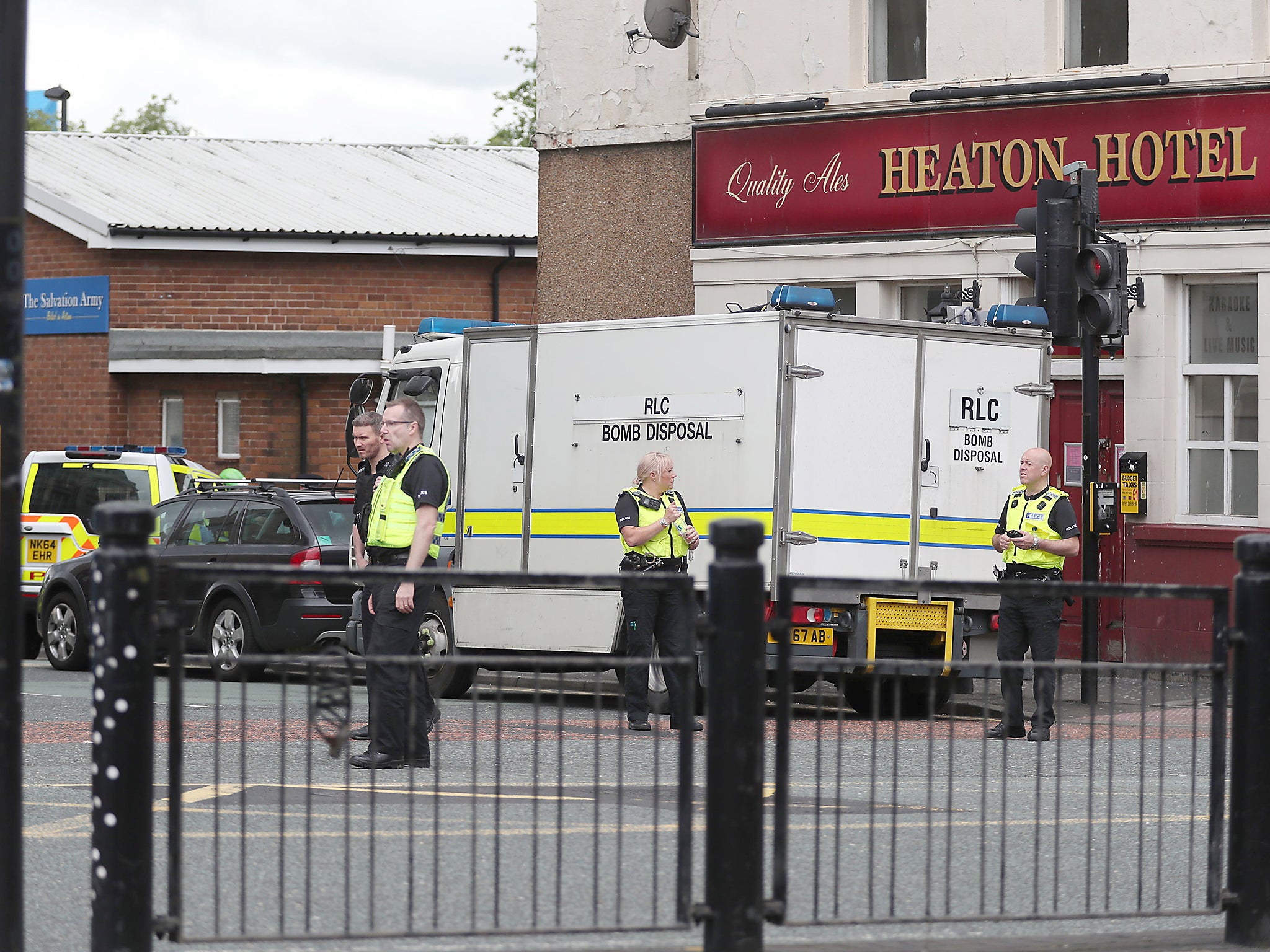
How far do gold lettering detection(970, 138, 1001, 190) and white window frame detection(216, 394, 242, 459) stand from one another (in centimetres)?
1300

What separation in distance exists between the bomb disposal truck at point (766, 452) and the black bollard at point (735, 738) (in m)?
6.82

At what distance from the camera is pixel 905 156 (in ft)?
57.7

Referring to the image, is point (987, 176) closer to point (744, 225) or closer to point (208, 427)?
point (744, 225)

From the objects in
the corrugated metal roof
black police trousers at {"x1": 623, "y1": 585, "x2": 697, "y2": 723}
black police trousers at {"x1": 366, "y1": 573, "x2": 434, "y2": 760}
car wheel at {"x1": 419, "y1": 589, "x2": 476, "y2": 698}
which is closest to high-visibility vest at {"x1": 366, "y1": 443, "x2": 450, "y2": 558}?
car wheel at {"x1": 419, "y1": 589, "x2": 476, "y2": 698}

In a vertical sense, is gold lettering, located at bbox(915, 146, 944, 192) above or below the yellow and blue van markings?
above

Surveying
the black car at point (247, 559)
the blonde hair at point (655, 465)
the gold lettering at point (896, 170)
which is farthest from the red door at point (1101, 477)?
the black car at point (247, 559)

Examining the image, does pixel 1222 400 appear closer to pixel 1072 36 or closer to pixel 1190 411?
pixel 1190 411

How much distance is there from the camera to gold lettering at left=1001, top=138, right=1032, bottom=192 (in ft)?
55.8

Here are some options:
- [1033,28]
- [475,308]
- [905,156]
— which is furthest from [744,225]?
[475,308]

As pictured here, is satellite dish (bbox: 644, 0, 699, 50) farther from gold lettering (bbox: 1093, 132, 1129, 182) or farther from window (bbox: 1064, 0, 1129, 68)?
gold lettering (bbox: 1093, 132, 1129, 182)

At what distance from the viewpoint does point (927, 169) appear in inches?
688

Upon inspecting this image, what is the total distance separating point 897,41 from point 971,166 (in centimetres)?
155

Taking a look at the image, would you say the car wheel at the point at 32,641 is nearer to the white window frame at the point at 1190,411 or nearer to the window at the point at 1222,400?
the white window frame at the point at 1190,411

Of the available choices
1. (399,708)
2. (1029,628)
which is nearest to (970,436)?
(1029,628)
